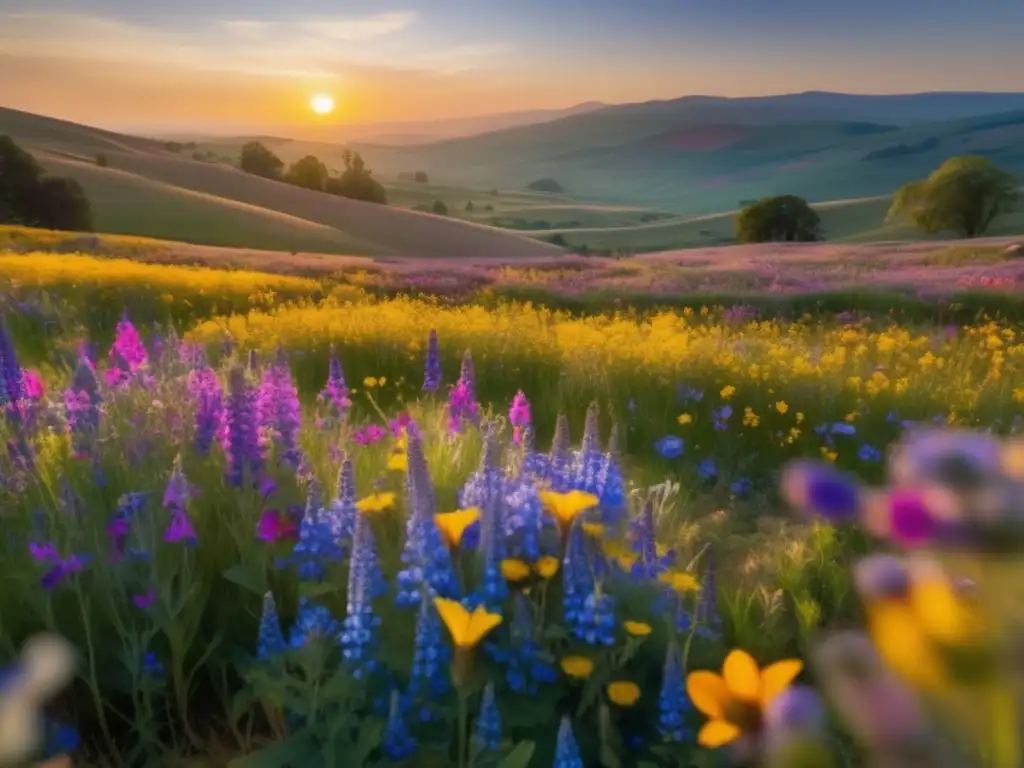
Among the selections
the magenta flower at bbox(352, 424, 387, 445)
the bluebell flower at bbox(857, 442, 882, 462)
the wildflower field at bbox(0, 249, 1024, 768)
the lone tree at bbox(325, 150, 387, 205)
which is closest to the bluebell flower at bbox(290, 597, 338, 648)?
the wildflower field at bbox(0, 249, 1024, 768)

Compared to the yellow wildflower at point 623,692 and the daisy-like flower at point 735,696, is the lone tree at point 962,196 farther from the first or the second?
the daisy-like flower at point 735,696

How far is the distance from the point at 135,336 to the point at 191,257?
13841mm

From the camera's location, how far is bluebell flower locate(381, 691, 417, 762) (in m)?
1.93

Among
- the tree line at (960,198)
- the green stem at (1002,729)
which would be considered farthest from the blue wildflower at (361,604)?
the tree line at (960,198)

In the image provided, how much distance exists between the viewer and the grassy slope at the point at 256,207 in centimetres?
3312

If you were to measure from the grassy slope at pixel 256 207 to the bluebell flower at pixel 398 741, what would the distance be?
30.6m

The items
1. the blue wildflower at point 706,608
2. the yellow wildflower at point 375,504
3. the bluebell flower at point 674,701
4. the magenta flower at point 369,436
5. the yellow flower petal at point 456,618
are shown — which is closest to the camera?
the yellow flower petal at point 456,618

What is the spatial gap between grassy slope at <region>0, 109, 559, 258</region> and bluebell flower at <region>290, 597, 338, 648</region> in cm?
3021

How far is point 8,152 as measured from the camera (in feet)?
103

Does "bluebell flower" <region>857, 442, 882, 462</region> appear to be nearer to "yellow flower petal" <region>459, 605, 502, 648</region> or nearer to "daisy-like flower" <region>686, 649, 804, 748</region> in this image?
"yellow flower petal" <region>459, 605, 502, 648</region>

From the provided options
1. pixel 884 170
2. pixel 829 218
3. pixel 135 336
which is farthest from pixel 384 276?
pixel 884 170

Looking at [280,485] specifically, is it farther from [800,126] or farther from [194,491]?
[800,126]

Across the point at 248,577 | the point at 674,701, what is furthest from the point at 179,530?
the point at 674,701

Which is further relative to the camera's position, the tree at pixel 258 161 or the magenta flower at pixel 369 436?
the tree at pixel 258 161
